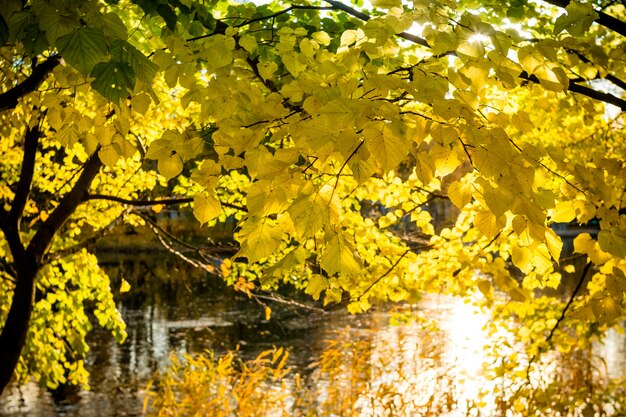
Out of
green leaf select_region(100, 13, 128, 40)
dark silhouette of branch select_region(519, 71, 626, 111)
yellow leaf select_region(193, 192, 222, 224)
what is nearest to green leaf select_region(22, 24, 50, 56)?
green leaf select_region(100, 13, 128, 40)

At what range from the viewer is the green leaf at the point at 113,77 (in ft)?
6.83

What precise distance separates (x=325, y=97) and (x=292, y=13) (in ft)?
8.25

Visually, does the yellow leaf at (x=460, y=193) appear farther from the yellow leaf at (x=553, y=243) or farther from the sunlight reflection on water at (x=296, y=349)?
the sunlight reflection on water at (x=296, y=349)

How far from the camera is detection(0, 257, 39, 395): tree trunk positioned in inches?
256

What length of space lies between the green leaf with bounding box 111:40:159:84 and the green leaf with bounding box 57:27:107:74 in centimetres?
9

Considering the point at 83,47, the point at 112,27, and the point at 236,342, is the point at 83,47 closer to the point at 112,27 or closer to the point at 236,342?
the point at 112,27

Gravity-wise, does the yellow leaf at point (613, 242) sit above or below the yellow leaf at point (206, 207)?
below

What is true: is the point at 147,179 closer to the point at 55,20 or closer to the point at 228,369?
the point at 228,369

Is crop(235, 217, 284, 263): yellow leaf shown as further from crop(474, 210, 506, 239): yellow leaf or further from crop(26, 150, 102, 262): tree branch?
crop(26, 150, 102, 262): tree branch

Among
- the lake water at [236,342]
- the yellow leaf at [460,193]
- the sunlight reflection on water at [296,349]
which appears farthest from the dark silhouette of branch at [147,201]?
the yellow leaf at [460,193]

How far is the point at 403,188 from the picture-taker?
554 centimetres

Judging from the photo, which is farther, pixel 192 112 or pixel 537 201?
pixel 192 112

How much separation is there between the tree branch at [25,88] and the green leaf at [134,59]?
2.81m

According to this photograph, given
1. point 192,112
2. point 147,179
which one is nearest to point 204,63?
point 192,112
